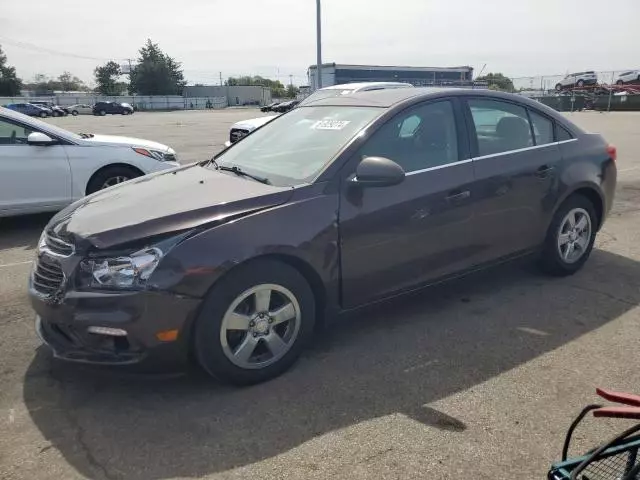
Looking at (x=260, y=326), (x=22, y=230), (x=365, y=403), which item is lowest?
(x=365, y=403)

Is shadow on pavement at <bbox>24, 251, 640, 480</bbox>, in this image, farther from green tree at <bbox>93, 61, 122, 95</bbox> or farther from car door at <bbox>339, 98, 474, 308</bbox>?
green tree at <bbox>93, 61, 122, 95</bbox>

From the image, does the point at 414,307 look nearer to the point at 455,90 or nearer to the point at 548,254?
the point at 548,254

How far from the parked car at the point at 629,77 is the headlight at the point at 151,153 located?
4677 cm

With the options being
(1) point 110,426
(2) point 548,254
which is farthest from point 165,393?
(2) point 548,254

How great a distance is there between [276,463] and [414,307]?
2.06 metres

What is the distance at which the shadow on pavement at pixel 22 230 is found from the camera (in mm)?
6398

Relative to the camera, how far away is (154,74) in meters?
99.4

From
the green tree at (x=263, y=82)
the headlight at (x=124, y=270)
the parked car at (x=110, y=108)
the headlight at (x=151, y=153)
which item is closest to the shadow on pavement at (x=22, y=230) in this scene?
the headlight at (x=151, y=153)

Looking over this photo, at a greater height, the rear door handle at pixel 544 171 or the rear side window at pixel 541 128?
the rear side window at pixel 541 128

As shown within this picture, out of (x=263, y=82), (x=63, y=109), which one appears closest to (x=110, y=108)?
(x=63, y=109)

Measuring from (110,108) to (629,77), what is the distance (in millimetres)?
49039

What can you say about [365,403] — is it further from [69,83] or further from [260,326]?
[69,83]

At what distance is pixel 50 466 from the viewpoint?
8.47ft

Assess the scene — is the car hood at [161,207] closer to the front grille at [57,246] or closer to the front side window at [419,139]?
the front grille at [57,246]
